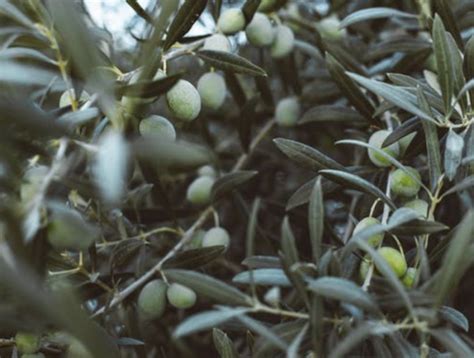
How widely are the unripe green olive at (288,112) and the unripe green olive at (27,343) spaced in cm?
86

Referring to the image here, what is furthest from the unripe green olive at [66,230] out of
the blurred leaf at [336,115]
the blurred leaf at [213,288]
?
the blurred leaf at [336,115]

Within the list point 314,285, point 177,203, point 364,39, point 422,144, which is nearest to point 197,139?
point 177,203

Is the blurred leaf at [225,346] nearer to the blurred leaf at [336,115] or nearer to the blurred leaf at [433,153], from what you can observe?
the blurred leaf at [433,153]

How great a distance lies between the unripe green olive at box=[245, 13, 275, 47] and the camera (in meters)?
1.42

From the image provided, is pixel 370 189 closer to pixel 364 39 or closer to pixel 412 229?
pixel 412 229

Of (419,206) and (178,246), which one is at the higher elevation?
(419,206)

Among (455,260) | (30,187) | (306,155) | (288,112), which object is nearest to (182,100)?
(306,155)

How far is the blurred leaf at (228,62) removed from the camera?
46.0 inches

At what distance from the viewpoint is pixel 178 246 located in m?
1.32

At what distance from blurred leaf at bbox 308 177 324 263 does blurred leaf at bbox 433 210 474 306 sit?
156mm

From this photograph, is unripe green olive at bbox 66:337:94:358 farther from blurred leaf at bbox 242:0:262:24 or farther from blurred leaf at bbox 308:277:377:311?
A: blurred leaf at bbox 242:0:262:24

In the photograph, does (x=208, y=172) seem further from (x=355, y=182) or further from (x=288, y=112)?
(x=355, y=182)

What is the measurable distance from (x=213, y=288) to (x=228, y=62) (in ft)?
1.43

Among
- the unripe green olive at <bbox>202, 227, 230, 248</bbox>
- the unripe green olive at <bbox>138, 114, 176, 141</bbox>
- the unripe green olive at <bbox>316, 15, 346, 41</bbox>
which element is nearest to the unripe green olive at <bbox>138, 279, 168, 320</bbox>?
the unripe green olive at <bbox>202, 227, 230, 248</bbox>
